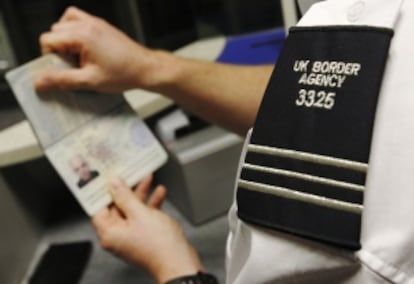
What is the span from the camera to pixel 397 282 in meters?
0.26

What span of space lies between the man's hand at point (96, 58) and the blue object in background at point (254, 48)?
13.4 inches

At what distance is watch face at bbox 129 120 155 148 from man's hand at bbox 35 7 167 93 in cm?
5

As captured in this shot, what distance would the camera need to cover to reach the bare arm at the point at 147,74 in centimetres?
62

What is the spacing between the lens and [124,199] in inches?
25.0

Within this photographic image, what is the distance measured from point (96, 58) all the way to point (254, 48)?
455mm

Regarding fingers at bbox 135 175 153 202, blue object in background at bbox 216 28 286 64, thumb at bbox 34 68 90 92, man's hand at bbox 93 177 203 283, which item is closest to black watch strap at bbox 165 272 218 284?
man's hand at bbox 93 177 203 283

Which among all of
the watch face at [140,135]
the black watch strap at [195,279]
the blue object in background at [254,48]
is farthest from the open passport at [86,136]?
the blue object in background at [254,48]

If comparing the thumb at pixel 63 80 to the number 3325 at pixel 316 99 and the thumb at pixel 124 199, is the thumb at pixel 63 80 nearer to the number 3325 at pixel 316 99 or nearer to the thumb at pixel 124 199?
the thumb at pixel 124 199

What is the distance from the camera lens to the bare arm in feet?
2.02

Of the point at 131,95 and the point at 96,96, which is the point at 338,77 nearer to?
the point at 96,96

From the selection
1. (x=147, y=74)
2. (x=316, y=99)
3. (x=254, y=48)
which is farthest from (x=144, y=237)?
(x=254, y=48)

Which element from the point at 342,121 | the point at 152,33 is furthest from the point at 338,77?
the point at 152,33

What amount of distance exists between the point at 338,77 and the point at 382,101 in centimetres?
3

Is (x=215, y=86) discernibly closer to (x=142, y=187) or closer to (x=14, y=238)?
(x=142, y=187)
